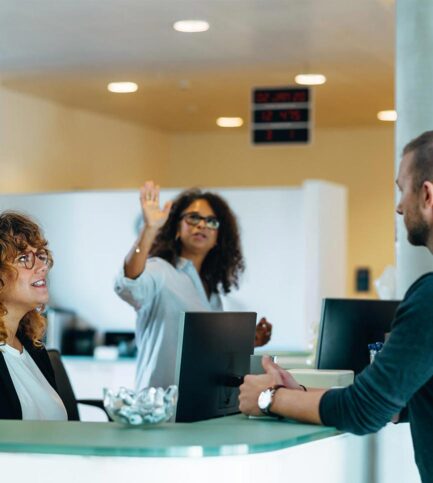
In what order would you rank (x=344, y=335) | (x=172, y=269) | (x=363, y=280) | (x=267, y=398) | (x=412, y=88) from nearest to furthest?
(x=267, y=398) < (x=344, y=335) < (x=172, y=269) < (x=412, y=88) < (x=363, y=280)

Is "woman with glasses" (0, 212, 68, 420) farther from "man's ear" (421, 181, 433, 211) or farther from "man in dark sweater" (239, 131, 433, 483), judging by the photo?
"man's ear" (421, 181, 433, 211)

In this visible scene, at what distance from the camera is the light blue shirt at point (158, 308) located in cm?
448

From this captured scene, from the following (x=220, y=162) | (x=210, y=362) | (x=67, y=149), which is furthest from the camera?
(x=220, y=162)

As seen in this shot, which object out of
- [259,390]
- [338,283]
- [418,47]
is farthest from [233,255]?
[338,283]

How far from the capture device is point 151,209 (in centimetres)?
448

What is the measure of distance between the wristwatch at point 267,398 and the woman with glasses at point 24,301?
86cm

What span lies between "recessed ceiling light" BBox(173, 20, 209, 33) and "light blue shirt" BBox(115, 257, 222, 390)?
2.45 meters

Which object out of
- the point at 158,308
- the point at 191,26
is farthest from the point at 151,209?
the point at 191,26

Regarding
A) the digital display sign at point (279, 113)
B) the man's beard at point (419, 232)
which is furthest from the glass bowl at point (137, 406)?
the digital display sign at point (279, 113)

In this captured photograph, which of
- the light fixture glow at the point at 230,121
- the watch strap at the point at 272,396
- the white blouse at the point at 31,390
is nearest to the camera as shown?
the watch strap at the point at 272,396

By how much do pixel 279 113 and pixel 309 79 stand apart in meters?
0.33

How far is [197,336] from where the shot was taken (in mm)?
3102

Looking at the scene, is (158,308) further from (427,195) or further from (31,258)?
(427,195)

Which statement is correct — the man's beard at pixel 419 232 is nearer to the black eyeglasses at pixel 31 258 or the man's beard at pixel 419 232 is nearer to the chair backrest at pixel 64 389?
the black eyeglasses at pixel 31 258
